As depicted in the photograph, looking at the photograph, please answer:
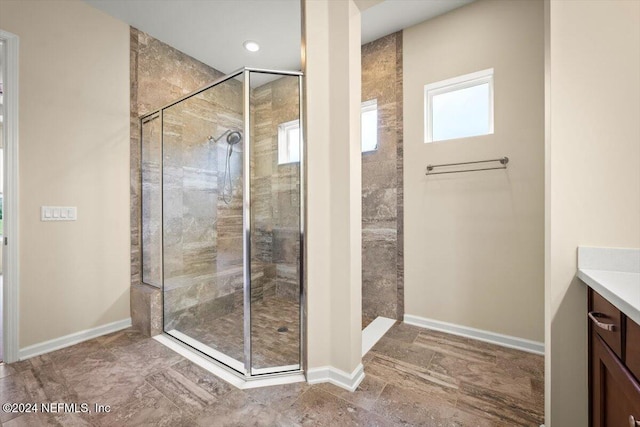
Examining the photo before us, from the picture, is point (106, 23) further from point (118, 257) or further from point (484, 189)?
point (484, 189)

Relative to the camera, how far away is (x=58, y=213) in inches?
81.4

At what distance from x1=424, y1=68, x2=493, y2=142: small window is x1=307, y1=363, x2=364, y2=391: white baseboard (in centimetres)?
202

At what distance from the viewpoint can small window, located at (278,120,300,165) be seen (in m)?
1.77

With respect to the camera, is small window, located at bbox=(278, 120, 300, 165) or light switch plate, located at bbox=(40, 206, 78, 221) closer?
small window, located at bbox=(278, 120, 300, 165)

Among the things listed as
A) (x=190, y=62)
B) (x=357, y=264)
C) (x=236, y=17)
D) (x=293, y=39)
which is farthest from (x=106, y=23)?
(x=357, y=264)

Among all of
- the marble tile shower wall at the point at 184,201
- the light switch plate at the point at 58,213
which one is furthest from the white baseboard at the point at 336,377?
the light switch plate at the point at 58,213

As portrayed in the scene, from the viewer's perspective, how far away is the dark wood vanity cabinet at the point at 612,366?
2.44 ft

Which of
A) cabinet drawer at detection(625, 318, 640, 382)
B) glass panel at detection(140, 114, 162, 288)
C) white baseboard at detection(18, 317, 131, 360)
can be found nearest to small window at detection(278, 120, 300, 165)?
glass panel at detection(140, 114, 162, 288)

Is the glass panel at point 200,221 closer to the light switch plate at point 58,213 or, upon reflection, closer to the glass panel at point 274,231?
the glass panel at point 274,231

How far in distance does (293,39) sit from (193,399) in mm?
3149

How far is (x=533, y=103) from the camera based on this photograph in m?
1.97

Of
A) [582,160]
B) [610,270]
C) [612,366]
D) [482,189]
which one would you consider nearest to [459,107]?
[482,189]

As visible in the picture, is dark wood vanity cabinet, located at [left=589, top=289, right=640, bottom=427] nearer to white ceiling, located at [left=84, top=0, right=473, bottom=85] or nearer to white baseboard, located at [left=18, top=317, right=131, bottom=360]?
white ceiling, located at [left=84, top=0, right=473, bottom=85]

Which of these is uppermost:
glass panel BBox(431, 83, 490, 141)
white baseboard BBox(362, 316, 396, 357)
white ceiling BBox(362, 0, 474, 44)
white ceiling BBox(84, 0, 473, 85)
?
white ceiling BBox(84, 0, 473, 85)
